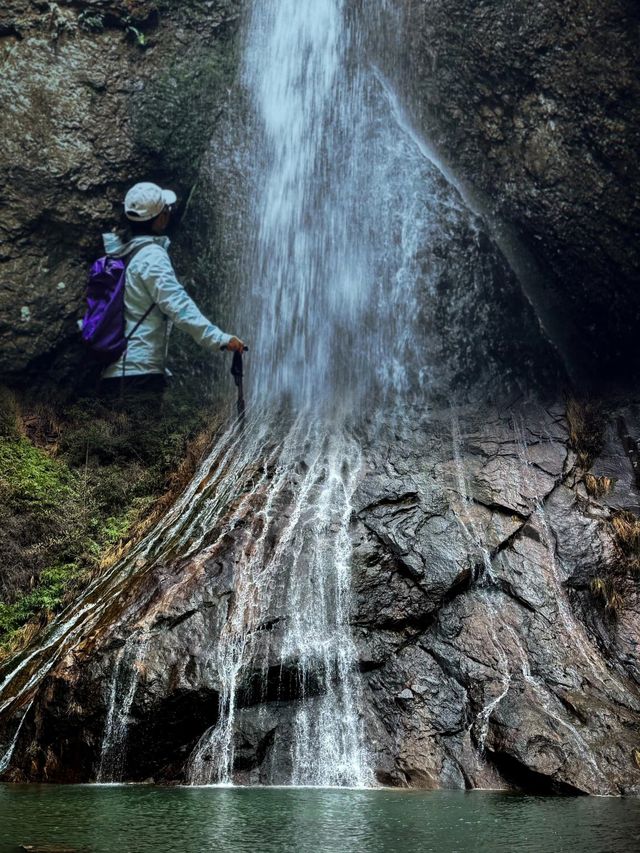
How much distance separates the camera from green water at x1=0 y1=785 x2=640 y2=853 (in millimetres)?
4133

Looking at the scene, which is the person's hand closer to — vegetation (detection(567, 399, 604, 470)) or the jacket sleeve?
the jacket sleeve

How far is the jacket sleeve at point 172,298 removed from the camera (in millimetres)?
10906

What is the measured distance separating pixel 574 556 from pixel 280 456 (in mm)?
3457

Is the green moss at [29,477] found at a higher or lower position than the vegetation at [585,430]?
lower

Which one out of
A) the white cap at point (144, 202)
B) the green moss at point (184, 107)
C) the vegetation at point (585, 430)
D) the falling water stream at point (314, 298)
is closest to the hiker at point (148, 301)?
the white cap at point (144, 202)

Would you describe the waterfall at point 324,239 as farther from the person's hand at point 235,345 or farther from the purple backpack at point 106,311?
the purple backpack at point 106,311

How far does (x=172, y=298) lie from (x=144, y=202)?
1470 millimetres

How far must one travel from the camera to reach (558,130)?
1115 cm

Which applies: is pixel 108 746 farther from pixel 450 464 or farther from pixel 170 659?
pixel 450 464

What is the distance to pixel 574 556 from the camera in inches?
332

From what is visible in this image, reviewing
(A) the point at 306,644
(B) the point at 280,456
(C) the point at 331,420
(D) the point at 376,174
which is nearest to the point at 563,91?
(D) the point at 376,174

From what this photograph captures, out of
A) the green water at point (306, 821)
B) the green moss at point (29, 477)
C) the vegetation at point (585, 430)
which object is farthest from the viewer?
the vegetation at point (585, 430)

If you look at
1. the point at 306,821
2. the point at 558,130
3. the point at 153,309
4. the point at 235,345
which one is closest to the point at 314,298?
the point at 235,345

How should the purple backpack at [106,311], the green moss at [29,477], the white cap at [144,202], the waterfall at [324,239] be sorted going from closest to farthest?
the green moss at [29,477], the purple backpack at [106,311], the waterfall at [324,239], the white cap at [144,202]
